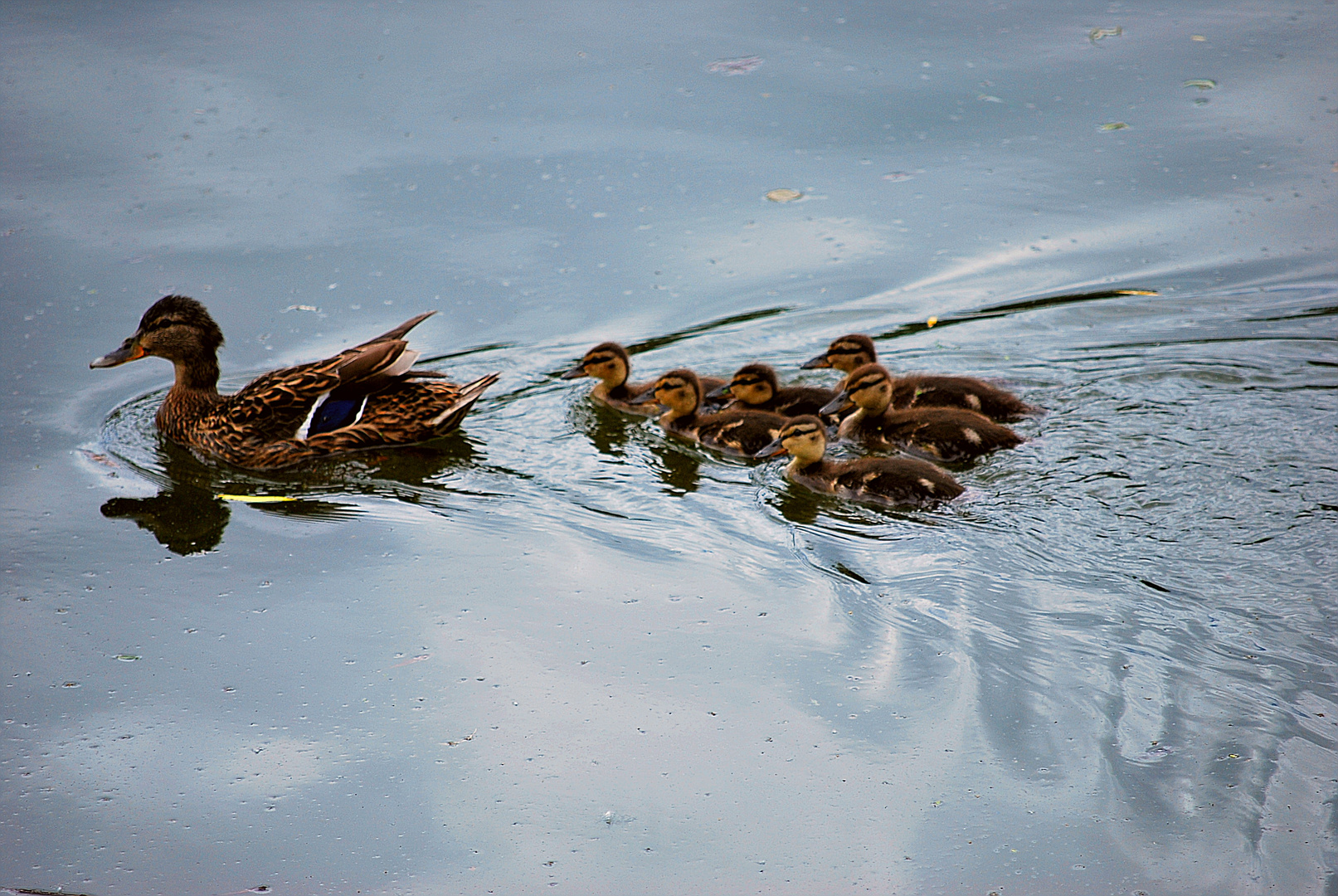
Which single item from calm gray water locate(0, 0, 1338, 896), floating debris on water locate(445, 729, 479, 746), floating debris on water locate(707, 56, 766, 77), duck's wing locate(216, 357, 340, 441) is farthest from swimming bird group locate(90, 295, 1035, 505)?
floating debris on water locate(707, 56, 766, 77)

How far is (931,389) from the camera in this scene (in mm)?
5484

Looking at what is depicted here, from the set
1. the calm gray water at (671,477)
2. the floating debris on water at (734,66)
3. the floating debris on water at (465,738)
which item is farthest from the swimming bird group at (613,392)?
the floating debris on water at (734,66)

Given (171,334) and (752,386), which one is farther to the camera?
(752,386)

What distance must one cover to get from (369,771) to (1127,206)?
5.16 m

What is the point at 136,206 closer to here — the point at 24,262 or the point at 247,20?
the point at 24,262

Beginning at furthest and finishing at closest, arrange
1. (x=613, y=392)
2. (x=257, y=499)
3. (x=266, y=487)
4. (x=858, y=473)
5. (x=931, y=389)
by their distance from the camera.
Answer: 1. (x=613, y=392)
2. (x=931, y=389)
3. (x=266, y=487)
4. (x=257, y=499)
5. (x=858, y=473)

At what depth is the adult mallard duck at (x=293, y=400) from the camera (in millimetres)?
5168

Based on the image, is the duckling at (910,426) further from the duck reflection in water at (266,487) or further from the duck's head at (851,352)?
the duck reflection in water at (266,487)

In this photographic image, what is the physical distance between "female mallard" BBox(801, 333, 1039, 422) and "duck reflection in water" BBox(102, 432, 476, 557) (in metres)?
1.55

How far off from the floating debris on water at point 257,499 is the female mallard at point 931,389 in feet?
7.21

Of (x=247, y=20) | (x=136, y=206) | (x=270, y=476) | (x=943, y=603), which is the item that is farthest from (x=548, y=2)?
(x=943, y=603)

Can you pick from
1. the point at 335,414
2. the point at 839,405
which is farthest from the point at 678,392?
the point at 335,414

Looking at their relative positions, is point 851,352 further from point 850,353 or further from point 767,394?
point 767,394

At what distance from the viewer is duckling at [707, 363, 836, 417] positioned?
553 centimetres
